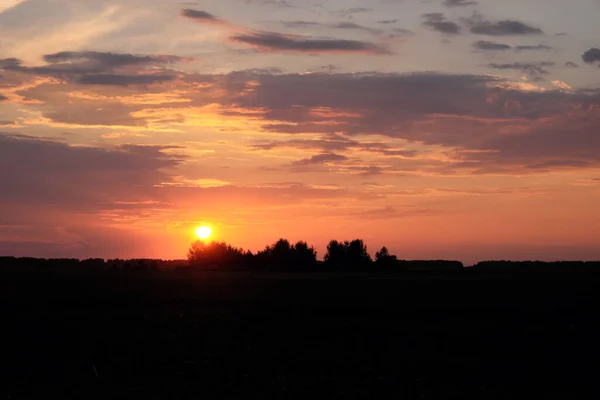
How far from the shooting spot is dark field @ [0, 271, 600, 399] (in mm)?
20625

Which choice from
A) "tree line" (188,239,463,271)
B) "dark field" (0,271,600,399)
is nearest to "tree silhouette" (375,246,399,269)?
"tree line" (188,239,463,271)

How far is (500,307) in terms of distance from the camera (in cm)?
4731

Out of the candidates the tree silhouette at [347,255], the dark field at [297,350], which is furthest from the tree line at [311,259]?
the dark field at [297,350]

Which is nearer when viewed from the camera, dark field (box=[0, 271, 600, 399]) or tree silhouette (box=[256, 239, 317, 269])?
dark field (box=[0, 271, 600, 399])

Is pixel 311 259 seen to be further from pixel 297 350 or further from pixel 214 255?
pixel 297 350

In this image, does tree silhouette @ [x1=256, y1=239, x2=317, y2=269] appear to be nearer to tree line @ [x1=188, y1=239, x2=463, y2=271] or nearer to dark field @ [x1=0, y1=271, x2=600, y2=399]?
tree line @ [x1=188, y1=239, x2=463, y2=271]

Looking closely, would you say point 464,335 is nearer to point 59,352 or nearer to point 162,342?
point 162,342

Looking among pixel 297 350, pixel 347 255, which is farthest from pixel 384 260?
pixel 297 350

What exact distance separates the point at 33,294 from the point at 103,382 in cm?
4126

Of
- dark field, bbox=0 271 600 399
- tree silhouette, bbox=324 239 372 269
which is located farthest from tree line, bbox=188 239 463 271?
dark field, bbox=0 271 600 399

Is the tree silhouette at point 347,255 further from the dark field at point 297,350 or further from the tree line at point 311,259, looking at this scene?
the dark field at point 297,350

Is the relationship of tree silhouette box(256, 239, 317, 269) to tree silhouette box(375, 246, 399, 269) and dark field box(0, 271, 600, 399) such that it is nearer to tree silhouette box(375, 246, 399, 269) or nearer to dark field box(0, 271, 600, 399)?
tree silhouette box(375, 246, 399, 269)

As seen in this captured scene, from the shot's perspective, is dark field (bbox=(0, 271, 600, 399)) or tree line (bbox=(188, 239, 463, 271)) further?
tree line (bbox=(188, 239, 463, 271))

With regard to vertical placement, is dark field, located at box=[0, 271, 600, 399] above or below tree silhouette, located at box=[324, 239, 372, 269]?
below
